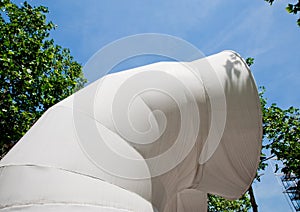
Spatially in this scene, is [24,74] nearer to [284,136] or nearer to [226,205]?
[284,136]

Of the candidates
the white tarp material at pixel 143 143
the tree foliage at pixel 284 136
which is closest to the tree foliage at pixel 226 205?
the tree foliage at pixel 284 136

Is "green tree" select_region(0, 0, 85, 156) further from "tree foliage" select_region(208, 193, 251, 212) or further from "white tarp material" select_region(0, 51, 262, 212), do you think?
"tree foliage" select_region(208, 193, 251, 212)

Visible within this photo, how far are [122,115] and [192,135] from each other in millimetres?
675

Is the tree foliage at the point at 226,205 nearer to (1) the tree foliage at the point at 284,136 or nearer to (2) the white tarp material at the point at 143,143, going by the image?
(1) the tree foliage at the point at 284,136

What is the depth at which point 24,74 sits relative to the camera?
674 centimetres

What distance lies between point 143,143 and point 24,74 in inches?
213

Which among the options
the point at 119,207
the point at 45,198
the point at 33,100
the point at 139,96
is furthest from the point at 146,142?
the point at 33,100

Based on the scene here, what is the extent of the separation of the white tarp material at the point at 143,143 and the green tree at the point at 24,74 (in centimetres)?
460

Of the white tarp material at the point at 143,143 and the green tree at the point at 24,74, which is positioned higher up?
the green tree at the point at 24,74

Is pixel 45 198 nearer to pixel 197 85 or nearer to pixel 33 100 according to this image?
→ pixel 197 85

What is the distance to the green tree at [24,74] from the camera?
6582 millimetres

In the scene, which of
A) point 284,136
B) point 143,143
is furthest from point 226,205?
point 143,143

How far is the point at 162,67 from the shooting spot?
8.89ft

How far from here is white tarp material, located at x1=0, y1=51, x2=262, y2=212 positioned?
5.85 feet
